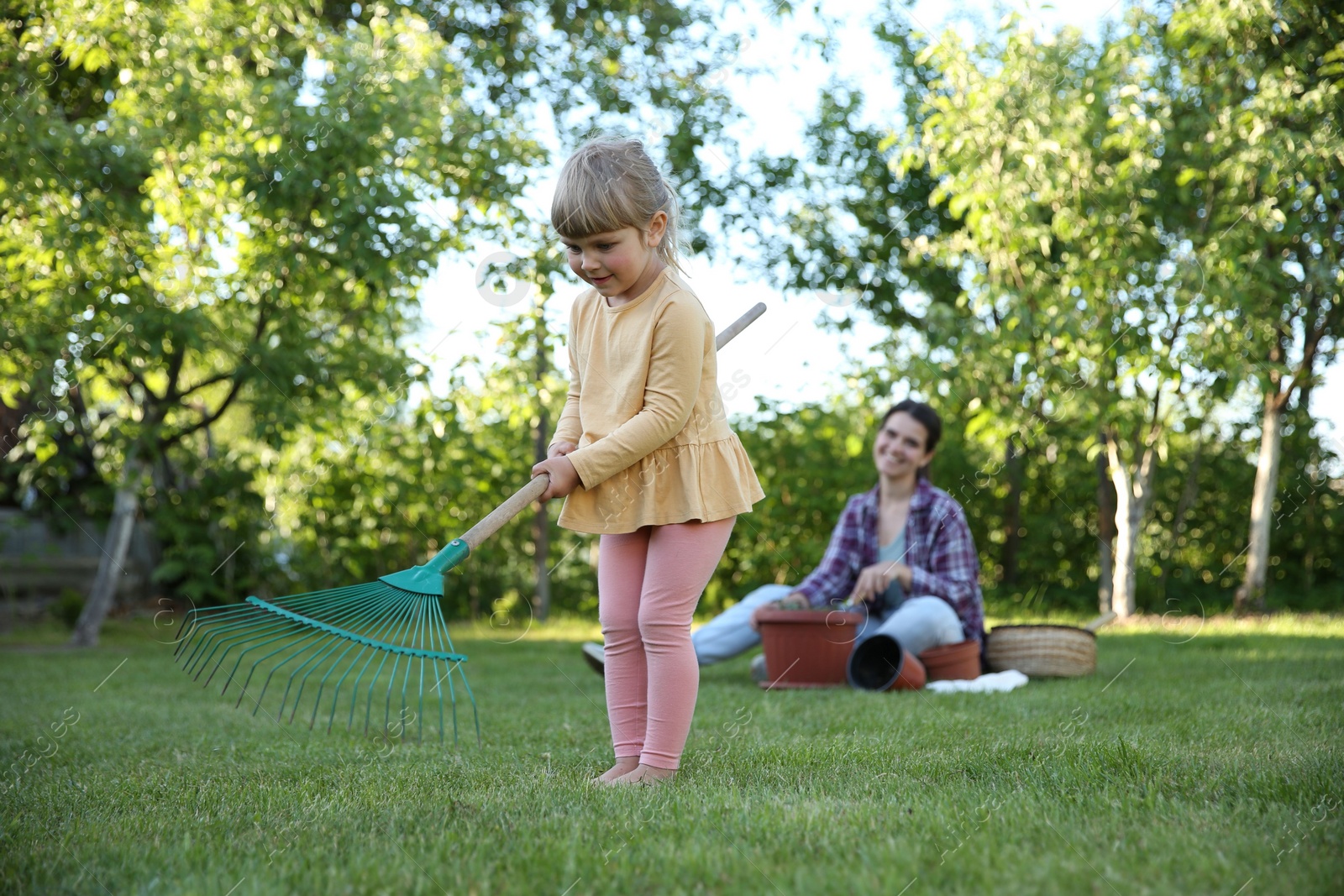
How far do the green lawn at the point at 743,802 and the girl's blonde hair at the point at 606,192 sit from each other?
1.10 m

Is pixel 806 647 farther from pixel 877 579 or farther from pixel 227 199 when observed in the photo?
pixel 227 199

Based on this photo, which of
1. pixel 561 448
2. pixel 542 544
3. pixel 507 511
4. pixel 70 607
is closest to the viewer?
pixel 507 511

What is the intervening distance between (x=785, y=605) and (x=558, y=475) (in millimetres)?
2150

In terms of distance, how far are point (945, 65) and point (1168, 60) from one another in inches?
57.0

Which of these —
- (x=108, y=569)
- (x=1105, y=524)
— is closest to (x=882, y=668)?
(x=1105, y=524)

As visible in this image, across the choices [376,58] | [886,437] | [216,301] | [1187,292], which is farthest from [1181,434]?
[216,301]

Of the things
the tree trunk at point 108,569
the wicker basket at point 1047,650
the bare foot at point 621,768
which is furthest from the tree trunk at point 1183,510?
the tree trunk at point 108,569

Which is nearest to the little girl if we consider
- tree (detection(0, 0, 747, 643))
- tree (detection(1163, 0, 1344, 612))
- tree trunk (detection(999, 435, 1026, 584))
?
tree (detection(0, 0, 747, 643))

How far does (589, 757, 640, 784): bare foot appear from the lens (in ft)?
7.54

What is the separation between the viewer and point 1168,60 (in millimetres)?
6488

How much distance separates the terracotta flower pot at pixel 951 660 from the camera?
4.00 metres

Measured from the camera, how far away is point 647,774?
2.24 metres

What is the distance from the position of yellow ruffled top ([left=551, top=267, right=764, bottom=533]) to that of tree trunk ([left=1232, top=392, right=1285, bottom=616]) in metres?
5.41

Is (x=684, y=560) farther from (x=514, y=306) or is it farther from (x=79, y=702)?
(x=514, y=306)
